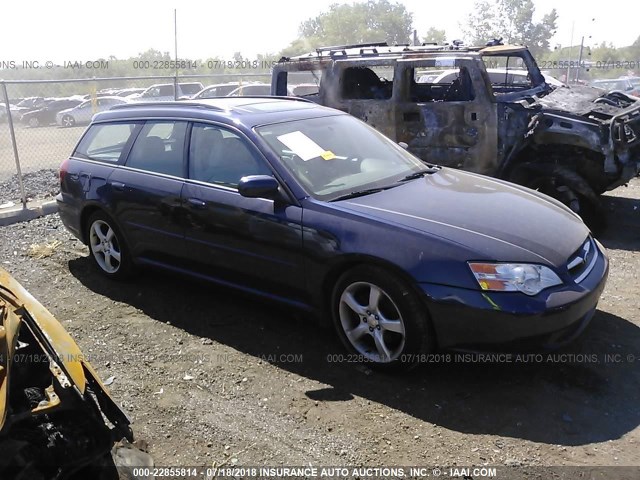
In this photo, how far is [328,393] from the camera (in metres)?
3.42

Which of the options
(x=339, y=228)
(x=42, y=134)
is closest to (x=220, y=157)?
(x=339, y=228)

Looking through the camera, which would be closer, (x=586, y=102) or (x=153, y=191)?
(x=153, y=191)

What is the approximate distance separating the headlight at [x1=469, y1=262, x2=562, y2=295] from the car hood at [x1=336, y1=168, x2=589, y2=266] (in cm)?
5

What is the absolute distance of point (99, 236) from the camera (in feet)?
17.3

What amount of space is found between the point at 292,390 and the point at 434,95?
5.48 metres

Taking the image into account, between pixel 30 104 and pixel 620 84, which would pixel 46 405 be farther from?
pixel 30 104

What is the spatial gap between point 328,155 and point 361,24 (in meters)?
55.3

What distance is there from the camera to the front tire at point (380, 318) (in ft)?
10.9

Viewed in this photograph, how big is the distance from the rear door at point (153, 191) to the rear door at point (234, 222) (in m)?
0.15

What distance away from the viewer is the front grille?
134 inches

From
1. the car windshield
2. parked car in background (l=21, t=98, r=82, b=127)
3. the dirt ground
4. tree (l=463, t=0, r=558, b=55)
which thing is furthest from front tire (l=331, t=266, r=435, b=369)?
tree (l=463, t=0, r=558, b=55)

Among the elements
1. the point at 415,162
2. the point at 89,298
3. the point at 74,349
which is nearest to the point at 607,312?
the point at 415,162

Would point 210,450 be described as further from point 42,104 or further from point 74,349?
point 42,104

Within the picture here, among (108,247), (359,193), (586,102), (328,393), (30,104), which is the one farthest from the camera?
(30,104)
